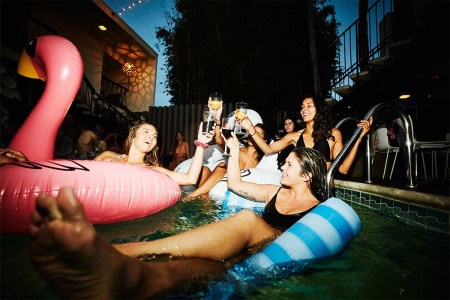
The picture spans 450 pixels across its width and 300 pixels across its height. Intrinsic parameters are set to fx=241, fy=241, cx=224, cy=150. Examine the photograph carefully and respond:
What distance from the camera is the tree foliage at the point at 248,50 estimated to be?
1191cm

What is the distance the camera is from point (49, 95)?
8.32 ft

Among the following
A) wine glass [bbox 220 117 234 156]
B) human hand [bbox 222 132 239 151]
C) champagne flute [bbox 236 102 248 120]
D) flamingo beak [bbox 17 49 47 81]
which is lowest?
human hand [bbox 222 132 239 151]

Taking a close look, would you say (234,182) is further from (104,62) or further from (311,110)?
(104,62)

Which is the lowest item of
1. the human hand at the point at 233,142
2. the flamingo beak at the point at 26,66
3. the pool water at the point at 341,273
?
the pool water at the point at 341,273

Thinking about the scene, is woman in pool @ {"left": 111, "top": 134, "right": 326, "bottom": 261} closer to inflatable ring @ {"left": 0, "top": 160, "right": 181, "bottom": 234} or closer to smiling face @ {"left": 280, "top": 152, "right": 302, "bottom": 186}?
smiling face @ {"left": 280, "top": 152, "right": 302, "bottom": 186}

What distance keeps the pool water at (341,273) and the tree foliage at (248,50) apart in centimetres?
989

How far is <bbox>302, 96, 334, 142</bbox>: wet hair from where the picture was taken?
3379mm

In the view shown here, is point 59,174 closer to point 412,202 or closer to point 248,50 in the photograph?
point 412,202

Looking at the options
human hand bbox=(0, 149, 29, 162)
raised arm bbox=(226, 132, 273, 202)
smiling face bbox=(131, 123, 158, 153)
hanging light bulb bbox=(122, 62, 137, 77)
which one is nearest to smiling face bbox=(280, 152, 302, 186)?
raised arm bbox=(226, 132, 273, 202)

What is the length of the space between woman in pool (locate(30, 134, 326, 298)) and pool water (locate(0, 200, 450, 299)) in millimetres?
143

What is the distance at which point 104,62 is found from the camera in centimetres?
1478

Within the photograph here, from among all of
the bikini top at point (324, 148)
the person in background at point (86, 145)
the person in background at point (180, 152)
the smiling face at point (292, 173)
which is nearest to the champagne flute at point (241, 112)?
the smiling face at point (292, 173)

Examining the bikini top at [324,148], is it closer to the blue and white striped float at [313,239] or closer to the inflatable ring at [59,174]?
the blue and white striped float at [313,239]

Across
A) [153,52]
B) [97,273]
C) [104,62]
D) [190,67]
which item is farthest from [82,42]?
[97,273]
